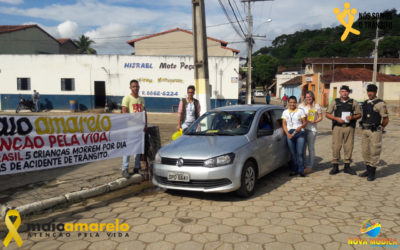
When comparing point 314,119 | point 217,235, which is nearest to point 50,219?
point 217,235

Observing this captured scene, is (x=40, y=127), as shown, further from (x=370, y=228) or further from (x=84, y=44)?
(x=84, y=44)

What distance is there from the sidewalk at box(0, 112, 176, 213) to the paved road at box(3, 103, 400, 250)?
2.76 ft

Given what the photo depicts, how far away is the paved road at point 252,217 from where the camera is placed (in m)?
3.61

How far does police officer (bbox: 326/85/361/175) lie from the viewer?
6.22m

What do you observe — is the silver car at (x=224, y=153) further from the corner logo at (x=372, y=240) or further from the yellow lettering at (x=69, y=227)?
the corner logo at (x=372, y=240)

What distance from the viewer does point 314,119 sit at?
654 centimetres

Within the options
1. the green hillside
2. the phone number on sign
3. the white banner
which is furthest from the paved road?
the green hillside

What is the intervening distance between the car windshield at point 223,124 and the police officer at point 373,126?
2.23 metres

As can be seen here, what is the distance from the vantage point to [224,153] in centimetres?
482

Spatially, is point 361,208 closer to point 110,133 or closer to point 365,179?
point 365,179

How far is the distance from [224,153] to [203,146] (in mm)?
432

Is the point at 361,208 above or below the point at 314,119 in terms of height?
below

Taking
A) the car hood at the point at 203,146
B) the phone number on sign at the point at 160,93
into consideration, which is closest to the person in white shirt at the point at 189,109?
the car hood at the point at 203,146

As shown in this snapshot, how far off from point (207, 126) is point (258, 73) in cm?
7557
